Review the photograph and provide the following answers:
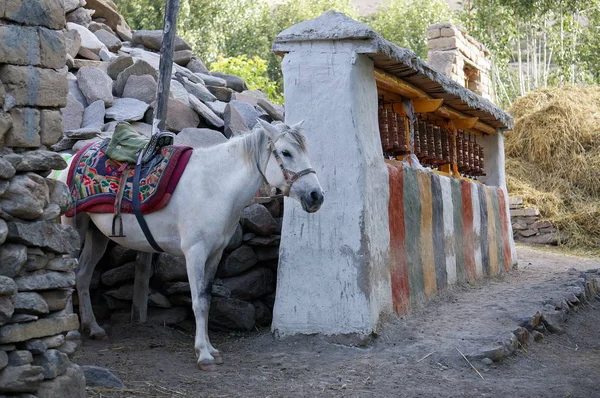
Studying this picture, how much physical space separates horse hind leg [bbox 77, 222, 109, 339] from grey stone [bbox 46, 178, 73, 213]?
2.11 metres

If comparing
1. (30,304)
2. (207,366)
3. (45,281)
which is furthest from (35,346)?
(207,366)

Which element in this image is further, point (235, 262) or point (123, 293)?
point (235, 262)

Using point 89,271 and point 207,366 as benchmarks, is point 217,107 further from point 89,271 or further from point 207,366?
point 207,366

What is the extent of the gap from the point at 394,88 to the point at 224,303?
255 centimetres

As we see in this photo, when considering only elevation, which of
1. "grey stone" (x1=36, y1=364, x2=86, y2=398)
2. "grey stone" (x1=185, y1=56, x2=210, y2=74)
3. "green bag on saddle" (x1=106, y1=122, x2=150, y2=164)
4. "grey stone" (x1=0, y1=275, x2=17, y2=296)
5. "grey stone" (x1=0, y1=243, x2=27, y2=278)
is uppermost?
"grey stone" (x1=185, y1=56, x2=210, y2=74)

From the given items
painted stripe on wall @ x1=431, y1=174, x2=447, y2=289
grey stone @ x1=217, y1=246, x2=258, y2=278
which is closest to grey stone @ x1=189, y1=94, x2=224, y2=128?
grey stone @ x1=217, y1=246, x2=258, y2=278

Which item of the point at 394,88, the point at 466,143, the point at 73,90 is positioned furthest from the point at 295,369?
the point at 466,143

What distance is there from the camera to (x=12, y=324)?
371 centimetres

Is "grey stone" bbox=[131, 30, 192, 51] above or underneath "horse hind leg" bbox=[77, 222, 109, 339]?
above

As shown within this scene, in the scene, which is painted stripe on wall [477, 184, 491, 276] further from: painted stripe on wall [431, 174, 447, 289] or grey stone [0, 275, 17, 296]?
grey stone [0, 275, 17, 296]

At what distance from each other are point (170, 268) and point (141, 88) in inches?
79.7

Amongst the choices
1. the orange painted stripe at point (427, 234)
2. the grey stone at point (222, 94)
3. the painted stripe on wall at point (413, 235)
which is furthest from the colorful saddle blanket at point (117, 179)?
the grey stone at point (222, 94)

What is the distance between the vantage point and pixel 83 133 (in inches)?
269

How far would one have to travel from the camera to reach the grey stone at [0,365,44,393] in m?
3.61
